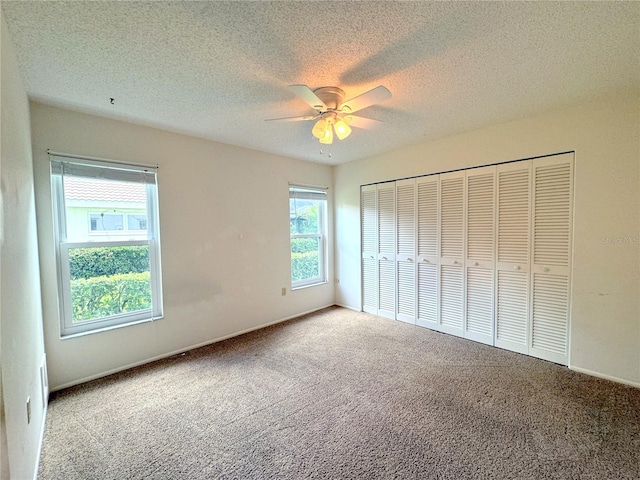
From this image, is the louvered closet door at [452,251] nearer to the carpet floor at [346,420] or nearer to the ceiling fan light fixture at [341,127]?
the carpet floor at [346,420]

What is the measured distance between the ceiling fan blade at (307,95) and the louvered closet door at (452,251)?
195 centimetres

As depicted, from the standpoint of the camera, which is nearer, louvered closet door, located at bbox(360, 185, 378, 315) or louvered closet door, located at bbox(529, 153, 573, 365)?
louvered closet door, located at bbox(529, 153, 573, 365)

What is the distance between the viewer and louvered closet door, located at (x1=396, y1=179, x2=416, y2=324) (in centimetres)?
359

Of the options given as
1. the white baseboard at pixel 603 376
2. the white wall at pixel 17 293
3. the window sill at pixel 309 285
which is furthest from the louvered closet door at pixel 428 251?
the white wall at pixel 17 293

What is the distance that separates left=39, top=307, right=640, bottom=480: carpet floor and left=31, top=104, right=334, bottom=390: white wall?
305 mm

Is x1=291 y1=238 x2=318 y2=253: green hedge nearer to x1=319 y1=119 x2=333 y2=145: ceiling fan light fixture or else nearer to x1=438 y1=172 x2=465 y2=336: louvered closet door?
x1=438 y1=172 x2=465 y2=336: louvered closet door

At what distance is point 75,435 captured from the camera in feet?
5.87

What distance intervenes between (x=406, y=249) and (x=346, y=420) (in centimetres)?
229

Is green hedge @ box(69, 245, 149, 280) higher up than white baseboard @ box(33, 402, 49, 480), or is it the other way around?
green hedge @ box(69, 245, 149, 280)

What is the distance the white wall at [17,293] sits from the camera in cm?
116

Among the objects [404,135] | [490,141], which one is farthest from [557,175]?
[404,135]

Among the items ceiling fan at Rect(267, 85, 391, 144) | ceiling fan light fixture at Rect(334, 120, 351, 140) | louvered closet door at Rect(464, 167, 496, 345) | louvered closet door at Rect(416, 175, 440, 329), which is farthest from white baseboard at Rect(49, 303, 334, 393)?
ceiling fan light fixture at Rect(334, 120, 351, 140)

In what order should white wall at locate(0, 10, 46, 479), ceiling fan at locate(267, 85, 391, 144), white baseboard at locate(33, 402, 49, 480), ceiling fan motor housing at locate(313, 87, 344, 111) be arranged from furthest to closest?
ceiling fan motor housing at locate(313, 87, 344, 111) → ceiling fan at locate(267, 85, 391, 144) → white baseboard at locate(33, 402, 49, 480) → white wall at locate(0, 10, 46, 479)

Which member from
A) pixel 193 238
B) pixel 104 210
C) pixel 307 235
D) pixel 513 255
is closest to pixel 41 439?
pixel 104 210
